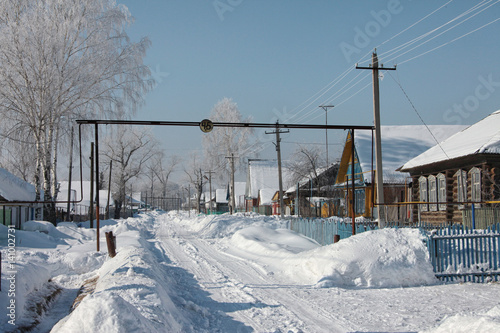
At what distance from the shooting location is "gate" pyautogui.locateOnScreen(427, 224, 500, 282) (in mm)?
11695

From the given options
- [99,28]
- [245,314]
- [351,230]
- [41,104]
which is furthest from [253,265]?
[99,28]

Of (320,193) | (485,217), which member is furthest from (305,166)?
(485,217)

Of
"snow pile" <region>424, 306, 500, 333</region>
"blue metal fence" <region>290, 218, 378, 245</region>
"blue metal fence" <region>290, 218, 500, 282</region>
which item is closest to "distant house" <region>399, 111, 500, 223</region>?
"blue metal fence" <region>290, 218, 378, 245</region>

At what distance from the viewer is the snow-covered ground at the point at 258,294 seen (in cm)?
594

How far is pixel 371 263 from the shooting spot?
11.4 metres

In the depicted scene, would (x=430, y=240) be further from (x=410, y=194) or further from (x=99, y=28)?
(x=99, y=28)

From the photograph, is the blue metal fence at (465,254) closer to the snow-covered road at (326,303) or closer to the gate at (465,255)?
the gate at (465,255)

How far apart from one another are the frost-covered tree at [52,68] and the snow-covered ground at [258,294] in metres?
11.2

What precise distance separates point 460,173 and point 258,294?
16018 millimetres

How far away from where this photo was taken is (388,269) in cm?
1127

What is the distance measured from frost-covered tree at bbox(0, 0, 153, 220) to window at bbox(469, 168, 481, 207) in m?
19.4

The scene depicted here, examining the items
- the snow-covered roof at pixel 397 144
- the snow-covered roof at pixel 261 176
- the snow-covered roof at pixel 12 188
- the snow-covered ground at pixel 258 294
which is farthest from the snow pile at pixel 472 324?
the snow-covered roof at pixel 261 176

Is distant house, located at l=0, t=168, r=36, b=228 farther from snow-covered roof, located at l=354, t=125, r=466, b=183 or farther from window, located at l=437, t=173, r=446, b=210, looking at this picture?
snow-covered roof, located at l=354, t=125, r=466, b=183

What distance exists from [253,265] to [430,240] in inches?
216
